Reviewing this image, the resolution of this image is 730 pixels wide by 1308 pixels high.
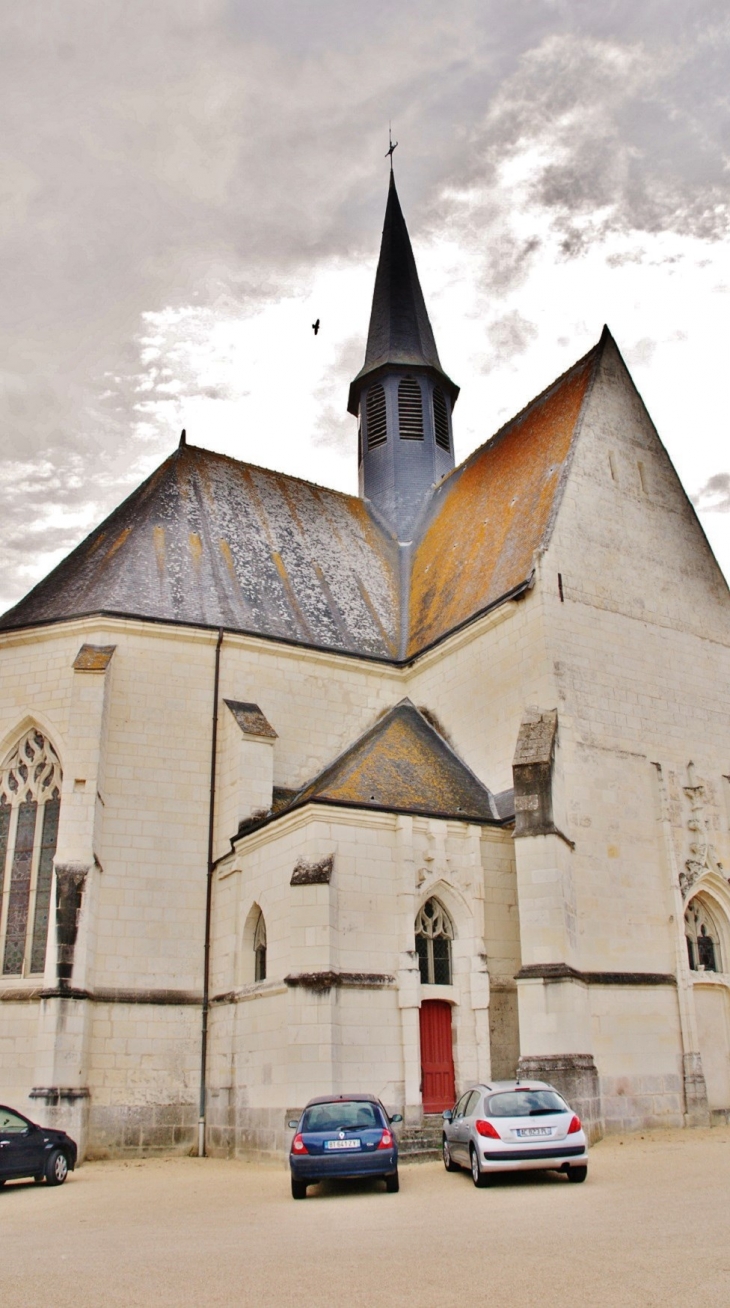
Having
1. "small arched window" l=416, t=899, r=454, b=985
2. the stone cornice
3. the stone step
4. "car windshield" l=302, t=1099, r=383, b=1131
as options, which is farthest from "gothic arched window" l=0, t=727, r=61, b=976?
the stone cornice

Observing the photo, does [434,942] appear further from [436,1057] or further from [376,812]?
[376,812]

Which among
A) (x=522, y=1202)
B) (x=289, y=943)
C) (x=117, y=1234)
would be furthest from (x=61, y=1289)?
(x=289, y=943)

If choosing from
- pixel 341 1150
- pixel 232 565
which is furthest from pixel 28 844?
pixel 341 1150

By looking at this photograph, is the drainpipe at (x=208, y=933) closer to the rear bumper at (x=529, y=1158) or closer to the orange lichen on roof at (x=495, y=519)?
the orange lichen on roof at (x=495, y=519)

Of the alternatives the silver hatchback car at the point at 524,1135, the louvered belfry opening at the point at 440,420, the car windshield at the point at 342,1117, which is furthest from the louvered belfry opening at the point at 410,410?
the silver hatchback car at the point at 524,1135

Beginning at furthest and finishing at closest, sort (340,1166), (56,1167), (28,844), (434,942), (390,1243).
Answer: (28,844) < (434,942) < (56,1167) < (340,1166) < (390,1243)

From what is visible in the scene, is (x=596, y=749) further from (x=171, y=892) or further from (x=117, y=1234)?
(x=117, y=1234)

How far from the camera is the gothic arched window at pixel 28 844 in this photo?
18078 millimetres

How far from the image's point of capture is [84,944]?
17.1m

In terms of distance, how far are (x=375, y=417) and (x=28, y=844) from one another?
1734 centimetres

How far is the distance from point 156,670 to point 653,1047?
11.4m

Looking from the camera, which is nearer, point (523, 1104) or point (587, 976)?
point (523, 1104)

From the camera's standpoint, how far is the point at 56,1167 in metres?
13.1

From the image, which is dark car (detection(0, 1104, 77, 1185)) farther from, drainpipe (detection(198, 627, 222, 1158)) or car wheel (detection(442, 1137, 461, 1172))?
car wheel (detection(442, 1137, 461, 1172))
